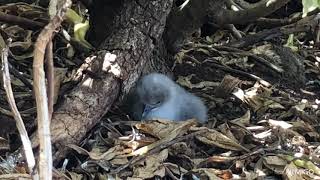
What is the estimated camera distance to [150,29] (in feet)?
9.82

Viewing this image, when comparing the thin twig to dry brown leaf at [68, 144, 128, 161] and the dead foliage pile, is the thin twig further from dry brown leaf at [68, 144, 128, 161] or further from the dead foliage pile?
dry brown leaf at [68, 144, 128, 161]

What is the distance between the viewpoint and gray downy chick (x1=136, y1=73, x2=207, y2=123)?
2887mm

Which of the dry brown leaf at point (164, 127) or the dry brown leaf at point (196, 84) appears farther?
the dry brown leaf at point (196, 84)

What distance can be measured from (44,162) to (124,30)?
1719 mm

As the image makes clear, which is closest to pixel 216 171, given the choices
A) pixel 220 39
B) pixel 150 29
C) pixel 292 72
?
pixel 150 29

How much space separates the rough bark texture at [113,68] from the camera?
8.21 feet

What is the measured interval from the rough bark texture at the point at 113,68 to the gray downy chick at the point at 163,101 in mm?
71

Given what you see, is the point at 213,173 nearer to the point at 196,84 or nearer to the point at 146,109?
the point at 146,109

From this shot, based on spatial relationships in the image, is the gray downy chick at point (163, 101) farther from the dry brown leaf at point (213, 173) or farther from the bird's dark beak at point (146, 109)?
the dry brown leaf at point (213, 173)

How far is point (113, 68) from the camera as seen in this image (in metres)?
2.78

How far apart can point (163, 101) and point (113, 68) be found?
29cm

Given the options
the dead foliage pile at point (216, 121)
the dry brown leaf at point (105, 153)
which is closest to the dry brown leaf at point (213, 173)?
the dead foliage pile at point (216, 121)

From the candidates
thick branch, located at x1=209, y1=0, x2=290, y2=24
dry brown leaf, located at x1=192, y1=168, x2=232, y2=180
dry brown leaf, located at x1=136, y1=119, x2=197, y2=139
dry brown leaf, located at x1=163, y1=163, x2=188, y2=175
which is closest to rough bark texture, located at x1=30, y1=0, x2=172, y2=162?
dry brown leaf, located at x1=136, y1=119, x2=197, y2=139

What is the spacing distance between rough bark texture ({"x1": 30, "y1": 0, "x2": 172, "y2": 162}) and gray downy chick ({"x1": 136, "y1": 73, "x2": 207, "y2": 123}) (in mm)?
71
